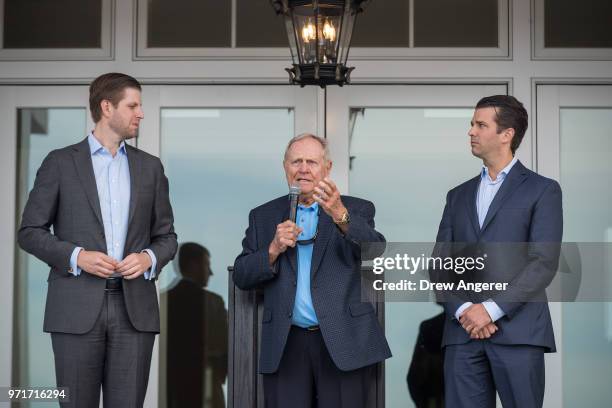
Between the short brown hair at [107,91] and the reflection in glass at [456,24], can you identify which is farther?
the reflection in glass at [456,24]

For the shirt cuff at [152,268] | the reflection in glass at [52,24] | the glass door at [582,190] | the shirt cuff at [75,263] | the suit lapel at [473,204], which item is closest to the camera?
the shirt cuff at [75,263]

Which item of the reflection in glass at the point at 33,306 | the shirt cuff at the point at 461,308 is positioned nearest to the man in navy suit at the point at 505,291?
the shirt cuff at the point at 461,308

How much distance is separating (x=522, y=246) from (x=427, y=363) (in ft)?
5.20

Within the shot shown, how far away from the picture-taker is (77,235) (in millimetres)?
3674

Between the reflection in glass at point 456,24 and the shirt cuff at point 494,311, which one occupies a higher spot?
the reflection in glass at point 456,24

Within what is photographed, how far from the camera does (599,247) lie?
17.1ft

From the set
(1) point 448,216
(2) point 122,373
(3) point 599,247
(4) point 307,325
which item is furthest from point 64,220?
(3) point 599,247

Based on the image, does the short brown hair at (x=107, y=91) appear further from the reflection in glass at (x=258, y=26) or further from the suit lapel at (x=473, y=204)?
the reflection in glass at (x=258, y=26)

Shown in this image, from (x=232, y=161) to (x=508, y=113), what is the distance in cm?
180

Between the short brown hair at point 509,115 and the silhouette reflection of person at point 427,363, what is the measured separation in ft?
4.92

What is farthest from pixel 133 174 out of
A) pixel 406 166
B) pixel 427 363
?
pixel 427 363

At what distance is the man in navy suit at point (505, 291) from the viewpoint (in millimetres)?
3674

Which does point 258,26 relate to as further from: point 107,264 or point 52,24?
point 107,264

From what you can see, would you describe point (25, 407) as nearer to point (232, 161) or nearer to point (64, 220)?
point (232, 161)
